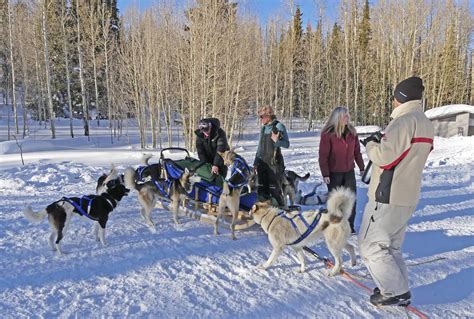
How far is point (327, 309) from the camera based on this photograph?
3100mm

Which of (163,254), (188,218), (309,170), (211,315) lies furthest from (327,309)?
(309,170)

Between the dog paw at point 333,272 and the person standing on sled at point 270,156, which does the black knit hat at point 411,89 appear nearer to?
the dog paw at point 333,272

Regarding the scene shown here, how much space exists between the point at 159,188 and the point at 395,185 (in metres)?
3.56

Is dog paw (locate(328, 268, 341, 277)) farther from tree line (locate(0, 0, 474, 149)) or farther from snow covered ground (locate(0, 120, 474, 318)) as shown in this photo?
tree line (locate(0, 0, 474, 149))

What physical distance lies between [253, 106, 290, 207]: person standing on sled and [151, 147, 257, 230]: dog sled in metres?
0.37

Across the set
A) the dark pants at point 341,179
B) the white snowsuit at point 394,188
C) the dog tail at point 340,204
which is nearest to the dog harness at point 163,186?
the dark pants at point 341,179

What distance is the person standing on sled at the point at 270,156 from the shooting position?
5140 millimetres

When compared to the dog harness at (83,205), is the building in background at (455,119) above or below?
above

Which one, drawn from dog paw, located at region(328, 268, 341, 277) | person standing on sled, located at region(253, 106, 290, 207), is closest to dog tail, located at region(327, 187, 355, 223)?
dog paw, located at region(328, 268, 341, 277)

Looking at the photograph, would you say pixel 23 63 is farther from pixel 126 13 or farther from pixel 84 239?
pixel 84 239

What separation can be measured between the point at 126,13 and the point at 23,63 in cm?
818

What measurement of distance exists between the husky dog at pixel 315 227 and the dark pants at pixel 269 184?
58.4 inches

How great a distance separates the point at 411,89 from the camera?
290 cm

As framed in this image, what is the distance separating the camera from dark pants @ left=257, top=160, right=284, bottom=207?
542 centimetres
